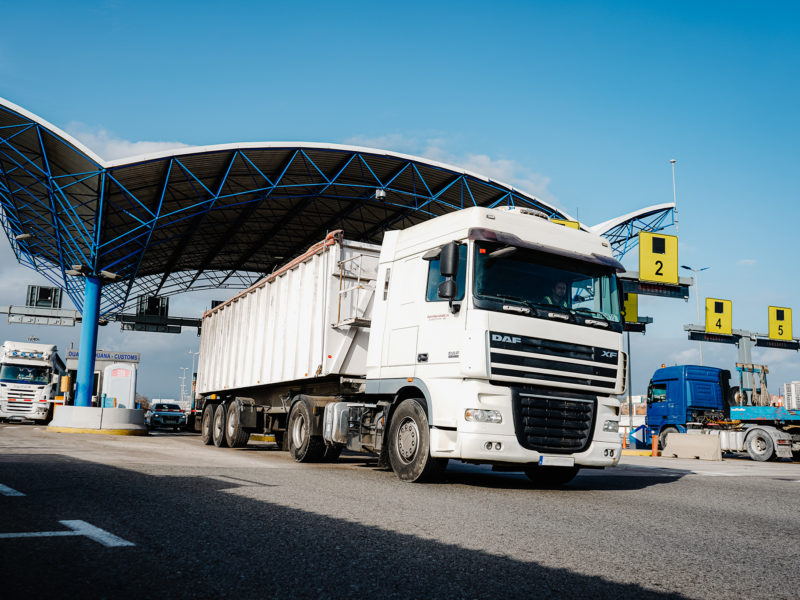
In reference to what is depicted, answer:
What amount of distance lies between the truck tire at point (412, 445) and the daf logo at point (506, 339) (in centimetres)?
140

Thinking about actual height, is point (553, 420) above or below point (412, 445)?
above

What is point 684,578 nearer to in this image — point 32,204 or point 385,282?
point 385,282

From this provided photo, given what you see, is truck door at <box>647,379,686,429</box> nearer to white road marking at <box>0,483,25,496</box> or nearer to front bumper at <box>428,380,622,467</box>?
front bumper at <box>428,380,622,467</box>

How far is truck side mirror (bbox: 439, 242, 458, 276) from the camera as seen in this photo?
8258mm

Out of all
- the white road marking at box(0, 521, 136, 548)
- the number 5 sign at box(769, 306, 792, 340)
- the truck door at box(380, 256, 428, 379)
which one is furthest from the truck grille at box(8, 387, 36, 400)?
the number 5 sign at box(769, 306, 792, 340)

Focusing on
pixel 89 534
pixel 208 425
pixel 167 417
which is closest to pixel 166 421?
pixel 167 417

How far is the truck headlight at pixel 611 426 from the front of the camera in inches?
351

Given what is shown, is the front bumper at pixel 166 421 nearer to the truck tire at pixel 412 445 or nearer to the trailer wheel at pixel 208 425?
the trailer wheel at pixel 208 425

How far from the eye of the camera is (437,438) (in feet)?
27.3

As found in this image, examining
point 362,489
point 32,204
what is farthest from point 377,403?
point 32,204

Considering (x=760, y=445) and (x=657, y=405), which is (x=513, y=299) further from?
(x=657, y=405)

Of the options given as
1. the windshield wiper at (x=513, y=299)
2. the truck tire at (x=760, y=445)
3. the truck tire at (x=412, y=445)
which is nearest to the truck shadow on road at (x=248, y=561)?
the truck tire at (x=412, y=445)

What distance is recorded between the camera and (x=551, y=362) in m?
8.40

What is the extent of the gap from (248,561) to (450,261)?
4932 mm
